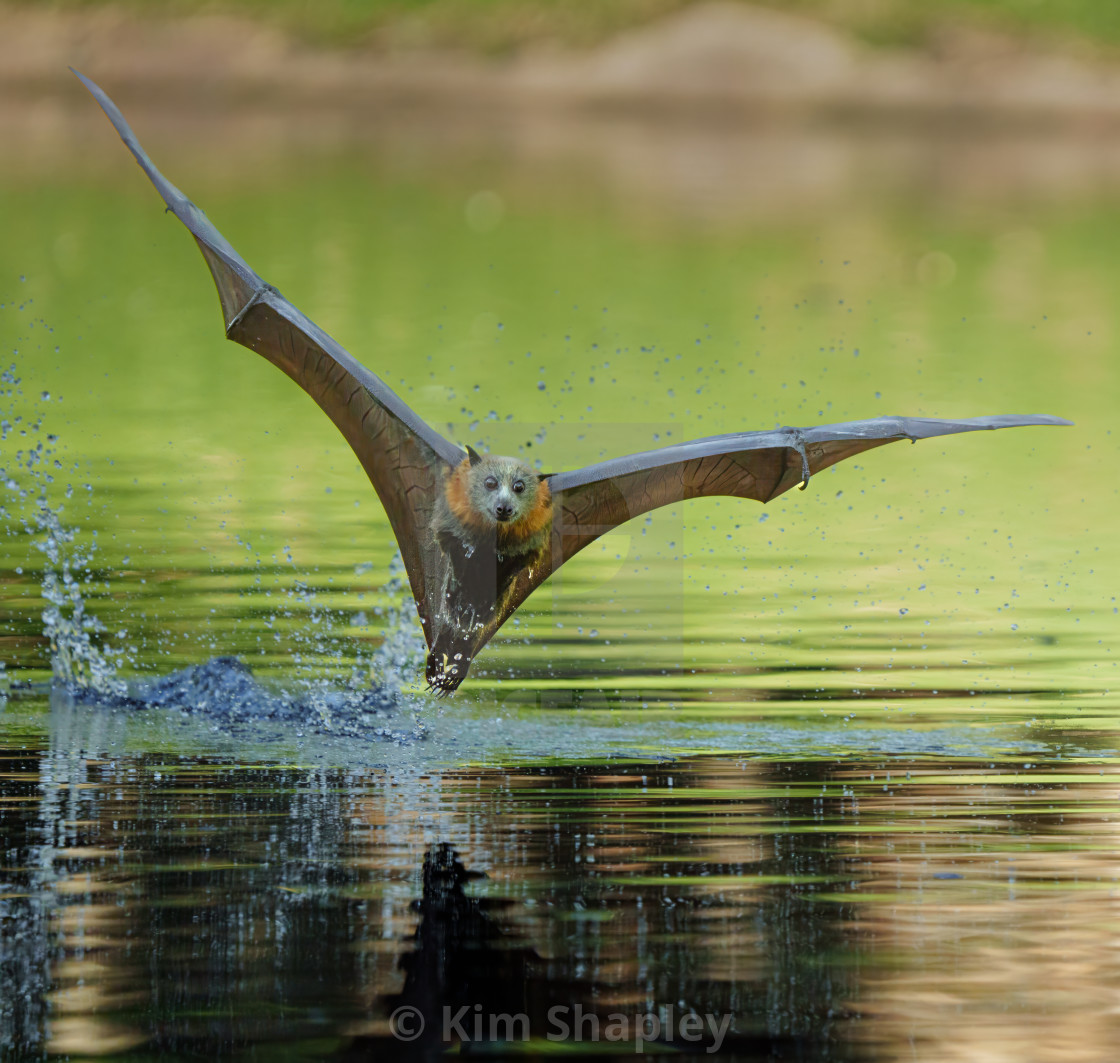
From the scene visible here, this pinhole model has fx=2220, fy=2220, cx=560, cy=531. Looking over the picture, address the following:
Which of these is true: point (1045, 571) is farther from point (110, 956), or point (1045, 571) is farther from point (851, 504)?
point (110, 956)

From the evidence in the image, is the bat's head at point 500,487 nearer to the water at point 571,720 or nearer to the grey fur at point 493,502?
the grey fur at point 493,502

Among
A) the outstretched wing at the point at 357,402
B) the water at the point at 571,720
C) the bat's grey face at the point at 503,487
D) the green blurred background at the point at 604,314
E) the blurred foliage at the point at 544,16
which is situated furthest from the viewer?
the blurred foliage at the point at 544,16

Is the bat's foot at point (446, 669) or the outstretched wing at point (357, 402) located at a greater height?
the outstretched wing at point (357, 402)

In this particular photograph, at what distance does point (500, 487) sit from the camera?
9547 millimetres

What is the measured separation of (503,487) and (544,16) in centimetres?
3665

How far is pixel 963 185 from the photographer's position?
37.2 meters

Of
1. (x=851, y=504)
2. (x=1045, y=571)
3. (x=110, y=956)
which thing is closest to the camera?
(x=110, y=956)

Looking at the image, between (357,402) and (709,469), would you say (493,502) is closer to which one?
(357,402)

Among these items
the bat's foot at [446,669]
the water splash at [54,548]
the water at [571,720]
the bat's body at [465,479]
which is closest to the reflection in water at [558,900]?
the water at [571,720]

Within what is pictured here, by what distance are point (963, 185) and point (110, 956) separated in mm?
32169

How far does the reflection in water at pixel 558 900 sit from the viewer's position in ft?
21.8

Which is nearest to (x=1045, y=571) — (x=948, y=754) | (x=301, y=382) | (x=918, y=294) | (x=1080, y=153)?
(x=948, y=754)

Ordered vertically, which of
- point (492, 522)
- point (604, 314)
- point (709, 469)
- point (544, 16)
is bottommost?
point (492, 522)

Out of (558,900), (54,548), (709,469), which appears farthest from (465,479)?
(54,548)
